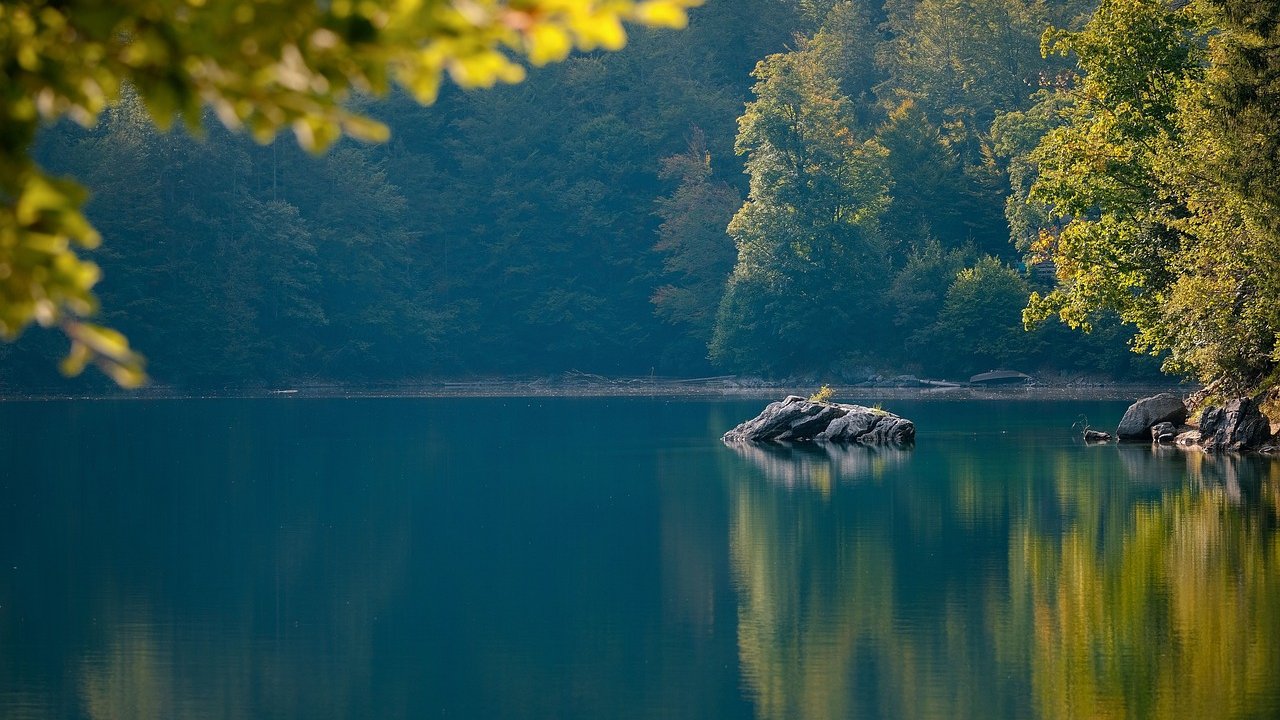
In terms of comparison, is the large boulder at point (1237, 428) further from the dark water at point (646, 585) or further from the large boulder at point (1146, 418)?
the large boulder at point (1146, 418)

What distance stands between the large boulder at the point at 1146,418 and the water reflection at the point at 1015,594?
23.1 feet

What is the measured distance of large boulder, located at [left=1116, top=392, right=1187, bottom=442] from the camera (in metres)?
35.1

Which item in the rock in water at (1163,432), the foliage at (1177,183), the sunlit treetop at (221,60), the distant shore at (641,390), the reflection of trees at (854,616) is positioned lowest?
the reflection of trees at (854,616)

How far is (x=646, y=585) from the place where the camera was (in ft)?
58.0

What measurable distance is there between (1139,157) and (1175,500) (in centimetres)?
1165

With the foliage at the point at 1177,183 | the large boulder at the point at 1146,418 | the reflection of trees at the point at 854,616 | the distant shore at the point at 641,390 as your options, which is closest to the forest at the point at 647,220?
the distant shore at the point at 641,390

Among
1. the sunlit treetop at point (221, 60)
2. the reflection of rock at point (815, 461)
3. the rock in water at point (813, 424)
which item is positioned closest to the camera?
the sunlit treetop at point (221, 60)

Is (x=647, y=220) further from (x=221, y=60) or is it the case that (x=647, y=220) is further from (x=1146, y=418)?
(x=221, y=60)

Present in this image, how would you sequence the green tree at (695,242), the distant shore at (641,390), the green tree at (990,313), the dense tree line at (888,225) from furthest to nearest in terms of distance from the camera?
the green tree at (695,242), the dense tree line at (888,225), the green tree at (990,313), the distant shore at (641,390)

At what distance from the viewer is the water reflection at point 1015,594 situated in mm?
11883

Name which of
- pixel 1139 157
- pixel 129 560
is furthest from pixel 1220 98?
pixel 129 560

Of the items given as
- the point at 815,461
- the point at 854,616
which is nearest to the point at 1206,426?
the point at 815,461

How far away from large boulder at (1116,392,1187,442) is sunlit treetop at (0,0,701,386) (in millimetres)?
33058

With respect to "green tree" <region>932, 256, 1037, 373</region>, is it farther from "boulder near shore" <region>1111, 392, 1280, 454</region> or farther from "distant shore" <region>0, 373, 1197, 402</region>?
"boulder near shore" <region>1111, 392, 1280, 454</region>
